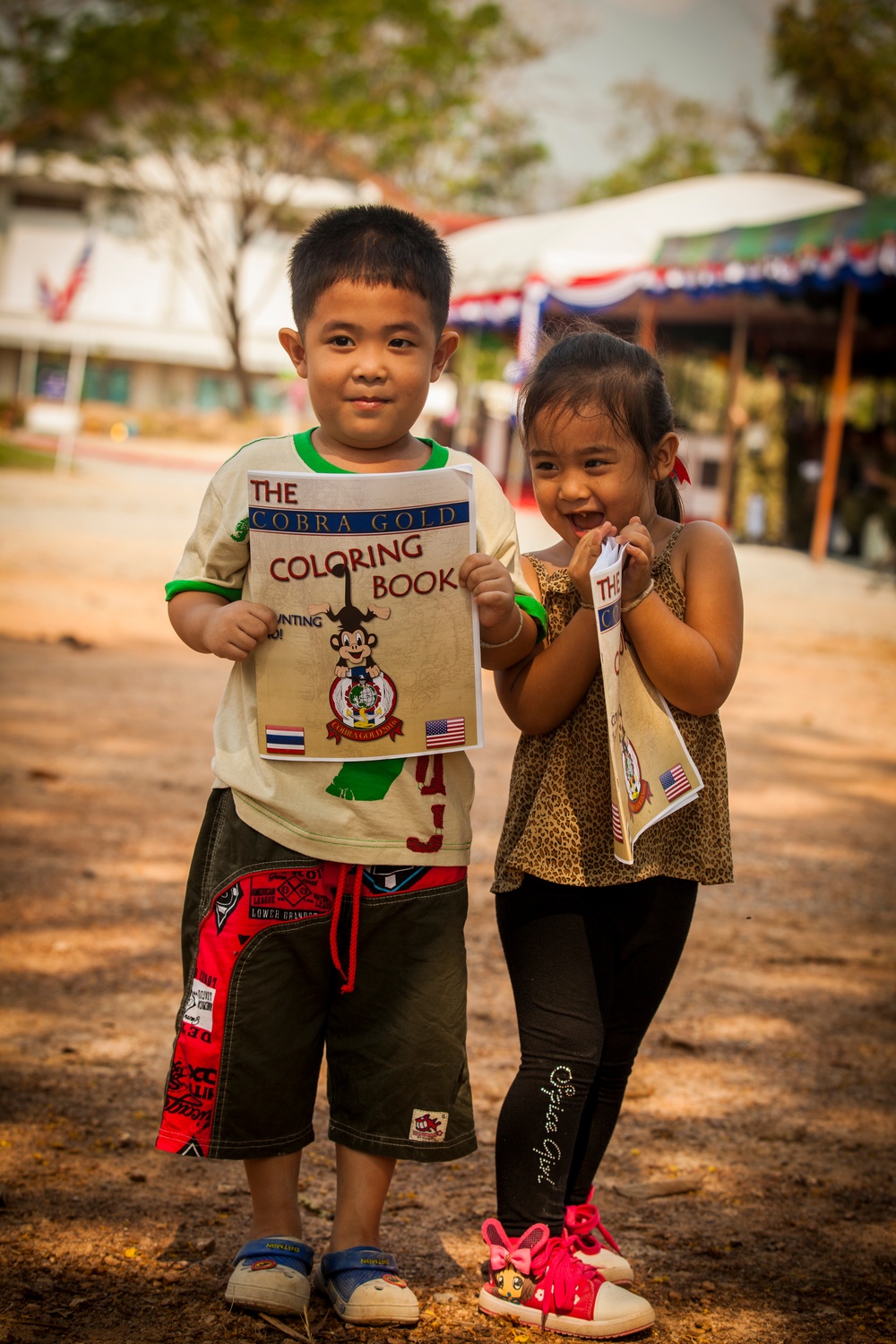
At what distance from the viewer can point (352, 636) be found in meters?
1.90

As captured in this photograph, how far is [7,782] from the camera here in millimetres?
4602

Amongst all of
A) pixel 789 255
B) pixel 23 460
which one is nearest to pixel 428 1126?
pixel 789 255

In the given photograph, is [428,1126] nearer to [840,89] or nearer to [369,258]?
[369,258]

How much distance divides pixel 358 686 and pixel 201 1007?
1.70 feet

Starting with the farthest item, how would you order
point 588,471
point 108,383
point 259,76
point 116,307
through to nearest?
point 108,383
point 116,307
point 259,76
point 588,471

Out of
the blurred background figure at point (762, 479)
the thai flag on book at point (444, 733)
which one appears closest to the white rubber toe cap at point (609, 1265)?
the thai flag on book at point (444, 733)

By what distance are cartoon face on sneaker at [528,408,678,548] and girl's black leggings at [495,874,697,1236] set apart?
0.55 metres

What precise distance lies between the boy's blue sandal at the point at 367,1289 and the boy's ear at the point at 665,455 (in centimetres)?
122

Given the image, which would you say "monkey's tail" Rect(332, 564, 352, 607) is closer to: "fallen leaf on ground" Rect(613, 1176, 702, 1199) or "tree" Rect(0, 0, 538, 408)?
"fallen leaf on ground" Rect(613, 1176, 702, 1199)

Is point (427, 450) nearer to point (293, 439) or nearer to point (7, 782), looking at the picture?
point (293, 439)

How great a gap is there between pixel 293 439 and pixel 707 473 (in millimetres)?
17014

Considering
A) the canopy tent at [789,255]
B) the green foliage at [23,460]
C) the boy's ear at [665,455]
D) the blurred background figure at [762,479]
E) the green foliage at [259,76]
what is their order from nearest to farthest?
1. the boy's ear at [665,455]
2. the canopy tent at [789,255]
3. the blurred background figure at [762,479]
4. the green foliage at [23,460]
5. the green foliage at [259,76]

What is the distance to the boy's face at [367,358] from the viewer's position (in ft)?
6.16

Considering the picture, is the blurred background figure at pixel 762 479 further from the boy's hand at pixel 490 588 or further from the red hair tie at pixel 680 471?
the boy's hand at pixel 490 588
